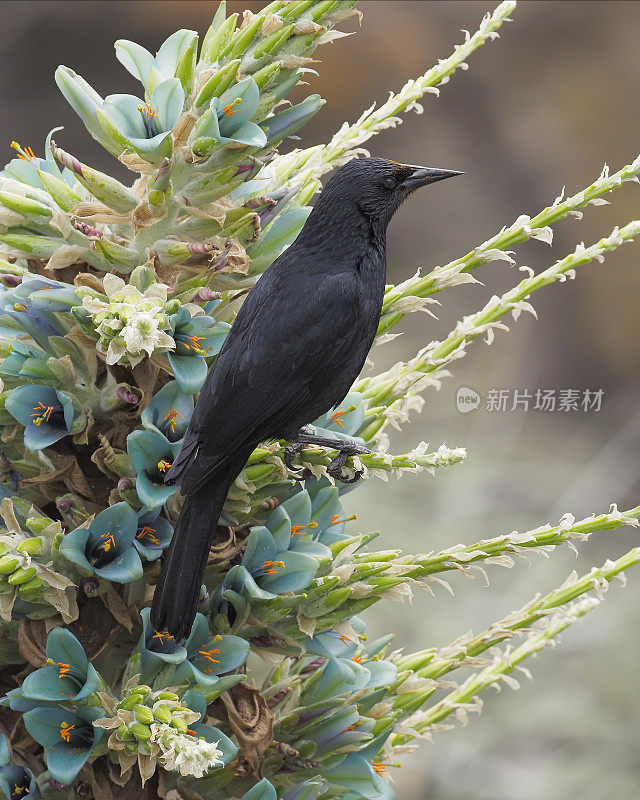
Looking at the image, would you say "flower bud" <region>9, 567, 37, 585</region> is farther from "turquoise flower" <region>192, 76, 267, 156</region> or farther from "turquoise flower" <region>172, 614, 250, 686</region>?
"turquoise flower" <region>192, 76, 267, 156</region>

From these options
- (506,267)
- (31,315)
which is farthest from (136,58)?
(506,267)

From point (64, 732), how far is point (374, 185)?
334mm

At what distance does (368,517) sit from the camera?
1268 millimetres

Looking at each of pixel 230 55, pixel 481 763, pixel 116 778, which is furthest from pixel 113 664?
pixel 481 763

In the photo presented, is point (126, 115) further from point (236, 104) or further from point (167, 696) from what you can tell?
point (167, 696)

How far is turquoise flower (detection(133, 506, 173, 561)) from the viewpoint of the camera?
45 cm

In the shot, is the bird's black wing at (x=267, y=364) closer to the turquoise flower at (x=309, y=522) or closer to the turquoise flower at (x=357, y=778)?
the turquoise flower at (x=309, y=522)

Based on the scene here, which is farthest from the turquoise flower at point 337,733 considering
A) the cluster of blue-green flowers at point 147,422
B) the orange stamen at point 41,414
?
the orange stamen at point 41,414

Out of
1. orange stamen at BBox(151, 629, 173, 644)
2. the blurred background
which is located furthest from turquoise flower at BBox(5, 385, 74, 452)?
the blurred background

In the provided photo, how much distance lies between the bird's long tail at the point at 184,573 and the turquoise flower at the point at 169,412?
43 mm

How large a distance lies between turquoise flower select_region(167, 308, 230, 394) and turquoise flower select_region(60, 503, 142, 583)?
64 mm

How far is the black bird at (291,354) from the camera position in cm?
43

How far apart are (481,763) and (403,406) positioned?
0.74m

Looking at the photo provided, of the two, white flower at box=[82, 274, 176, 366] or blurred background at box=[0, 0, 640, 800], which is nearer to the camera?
white flower at box=[82, 274, 176, 366]
